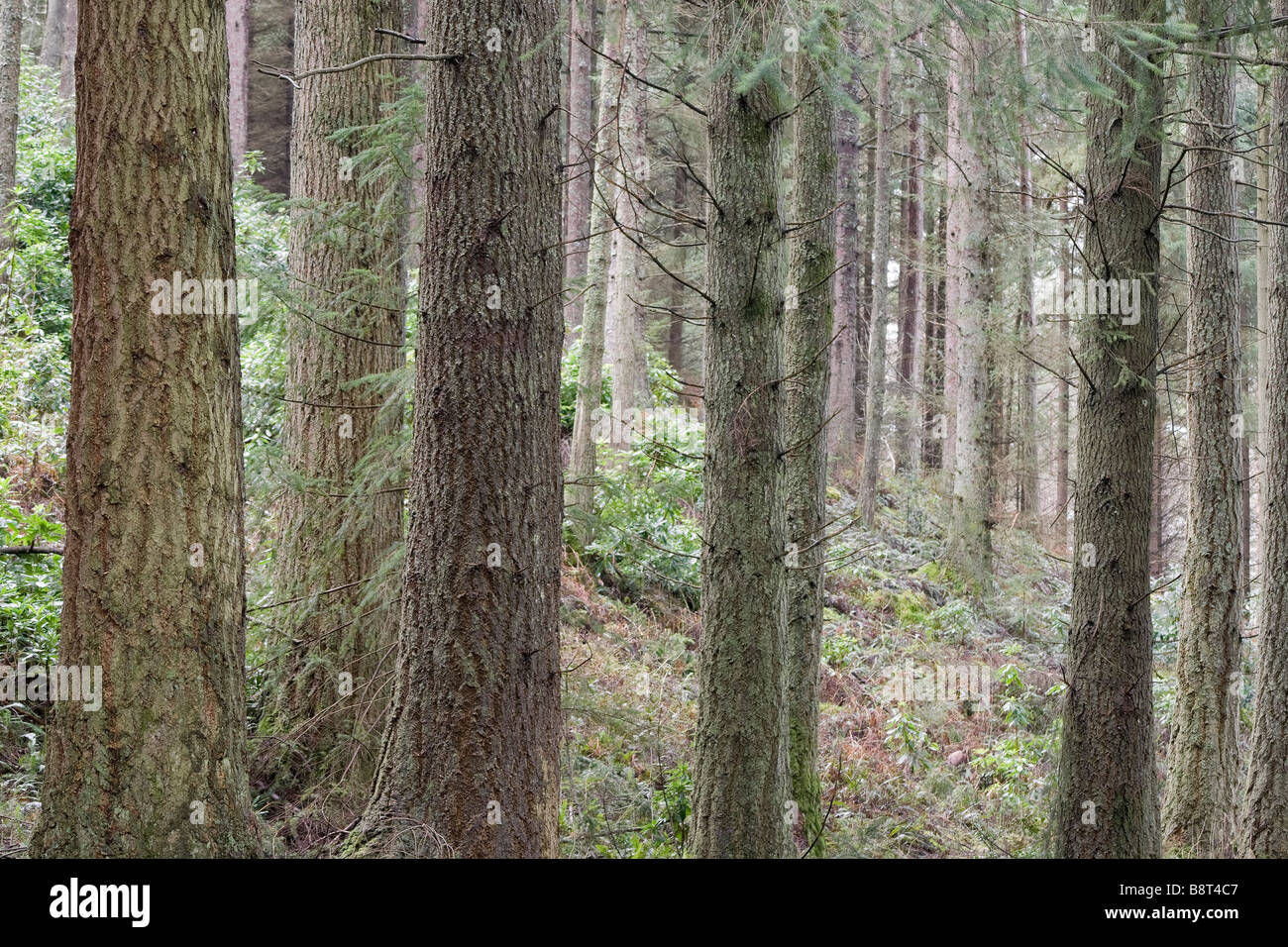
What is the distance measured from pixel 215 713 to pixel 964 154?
14337mm

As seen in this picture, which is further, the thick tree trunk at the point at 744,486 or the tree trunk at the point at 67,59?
the tree trunk at the point at 67,59

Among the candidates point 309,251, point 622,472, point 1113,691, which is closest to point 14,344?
point 309,251

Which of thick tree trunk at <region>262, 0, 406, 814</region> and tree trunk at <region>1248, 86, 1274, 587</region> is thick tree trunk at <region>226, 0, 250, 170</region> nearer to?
thick tree trunk at <region>262, 0, 406, 814</region>

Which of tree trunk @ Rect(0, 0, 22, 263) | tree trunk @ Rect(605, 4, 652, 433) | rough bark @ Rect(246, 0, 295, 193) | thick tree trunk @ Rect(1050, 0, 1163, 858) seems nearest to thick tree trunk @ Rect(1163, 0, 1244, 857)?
thick tree trunk @ Rect(1050, 0, 1163, 858)

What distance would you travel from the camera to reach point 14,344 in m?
10.9

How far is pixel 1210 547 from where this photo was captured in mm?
8766

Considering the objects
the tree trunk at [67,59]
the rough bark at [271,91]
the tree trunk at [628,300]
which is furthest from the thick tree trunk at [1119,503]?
the rough bark at [271,91]

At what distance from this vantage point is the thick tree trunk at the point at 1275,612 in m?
6.95

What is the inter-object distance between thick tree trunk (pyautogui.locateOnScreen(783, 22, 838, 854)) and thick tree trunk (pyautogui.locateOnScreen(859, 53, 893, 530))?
9.04 metres

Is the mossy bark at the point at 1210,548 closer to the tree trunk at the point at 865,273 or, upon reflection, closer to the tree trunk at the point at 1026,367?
the tree trunk at the point at 1026,367

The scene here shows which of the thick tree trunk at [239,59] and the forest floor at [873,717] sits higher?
the thick tree trunk at [239,59]

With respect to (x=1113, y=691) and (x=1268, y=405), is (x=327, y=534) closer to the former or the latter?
(x=1113, y=691)

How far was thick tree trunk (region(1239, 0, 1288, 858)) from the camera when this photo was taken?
6.95 metres

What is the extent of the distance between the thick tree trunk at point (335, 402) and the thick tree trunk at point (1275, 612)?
6065 mm
